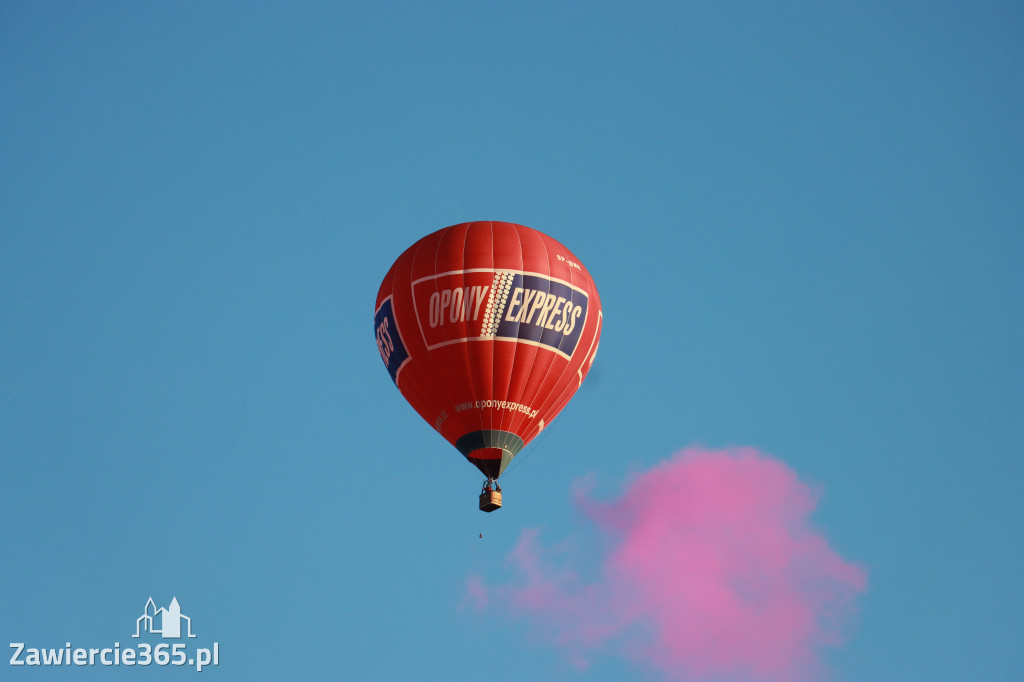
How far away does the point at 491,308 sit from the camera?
127 feet

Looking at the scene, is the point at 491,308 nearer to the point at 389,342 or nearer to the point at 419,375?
the point at 419,375

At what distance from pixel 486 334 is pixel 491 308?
734 mm

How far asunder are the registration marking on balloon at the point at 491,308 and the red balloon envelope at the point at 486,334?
0.09ft

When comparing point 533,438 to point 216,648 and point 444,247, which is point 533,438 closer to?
point 444,247

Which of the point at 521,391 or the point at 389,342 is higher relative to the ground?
the point at 389,342

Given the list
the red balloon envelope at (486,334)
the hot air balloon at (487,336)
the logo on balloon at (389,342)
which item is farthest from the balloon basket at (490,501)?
the logo on balloon at (389,342)

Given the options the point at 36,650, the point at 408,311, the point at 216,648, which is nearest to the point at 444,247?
the point at 408,311

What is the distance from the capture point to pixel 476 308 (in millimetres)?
38625

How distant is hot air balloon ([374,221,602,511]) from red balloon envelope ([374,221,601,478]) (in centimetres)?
3

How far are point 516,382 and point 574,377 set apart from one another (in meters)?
2.27

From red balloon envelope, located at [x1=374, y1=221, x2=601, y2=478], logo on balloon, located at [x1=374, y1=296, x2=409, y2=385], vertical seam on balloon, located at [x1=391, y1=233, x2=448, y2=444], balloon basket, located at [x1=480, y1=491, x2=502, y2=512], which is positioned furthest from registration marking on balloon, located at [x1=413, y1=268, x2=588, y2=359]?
balloon basket, located at [x1=480, y1=491, x2=502, y2=512]

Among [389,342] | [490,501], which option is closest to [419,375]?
[389,342]

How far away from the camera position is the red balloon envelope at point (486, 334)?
127 feet

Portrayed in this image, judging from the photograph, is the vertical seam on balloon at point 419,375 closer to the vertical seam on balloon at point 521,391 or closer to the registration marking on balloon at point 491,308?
the registration marking on balloon at point 491,308
